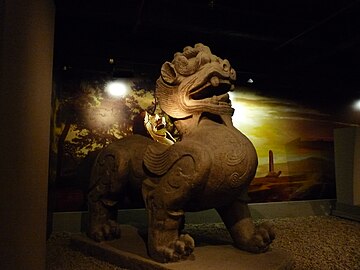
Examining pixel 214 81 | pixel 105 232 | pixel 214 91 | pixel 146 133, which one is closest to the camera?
pixel 214 81

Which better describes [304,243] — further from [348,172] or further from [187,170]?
[187,170]

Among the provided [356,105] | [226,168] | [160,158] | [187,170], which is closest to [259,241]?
[226,168]

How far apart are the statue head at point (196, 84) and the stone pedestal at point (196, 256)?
1125 mm

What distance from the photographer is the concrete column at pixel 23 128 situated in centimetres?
125

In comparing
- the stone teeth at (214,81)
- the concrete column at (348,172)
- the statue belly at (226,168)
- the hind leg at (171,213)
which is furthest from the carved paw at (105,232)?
the concrete column at (348,172)

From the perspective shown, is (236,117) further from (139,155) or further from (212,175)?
(212,175)

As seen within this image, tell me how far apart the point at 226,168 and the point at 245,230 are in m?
0.63

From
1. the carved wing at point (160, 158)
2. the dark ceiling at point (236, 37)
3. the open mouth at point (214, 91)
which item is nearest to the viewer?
the carved wing at point (160, 158)

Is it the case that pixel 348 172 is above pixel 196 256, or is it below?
above

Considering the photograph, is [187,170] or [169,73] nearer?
[187,170]

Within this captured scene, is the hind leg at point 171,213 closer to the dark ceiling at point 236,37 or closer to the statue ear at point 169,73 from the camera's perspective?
the statue ear at point 169,73

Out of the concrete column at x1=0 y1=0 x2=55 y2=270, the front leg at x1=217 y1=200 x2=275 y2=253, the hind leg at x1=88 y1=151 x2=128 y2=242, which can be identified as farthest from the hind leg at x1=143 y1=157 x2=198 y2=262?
the concrete column at x1=0 y1=0 x2=55 y2=270

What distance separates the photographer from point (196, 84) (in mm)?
2326

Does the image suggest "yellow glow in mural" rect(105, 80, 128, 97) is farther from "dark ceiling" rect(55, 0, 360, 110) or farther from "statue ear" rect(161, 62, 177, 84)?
"statue ear" rect(161, 62, 177, 84)
